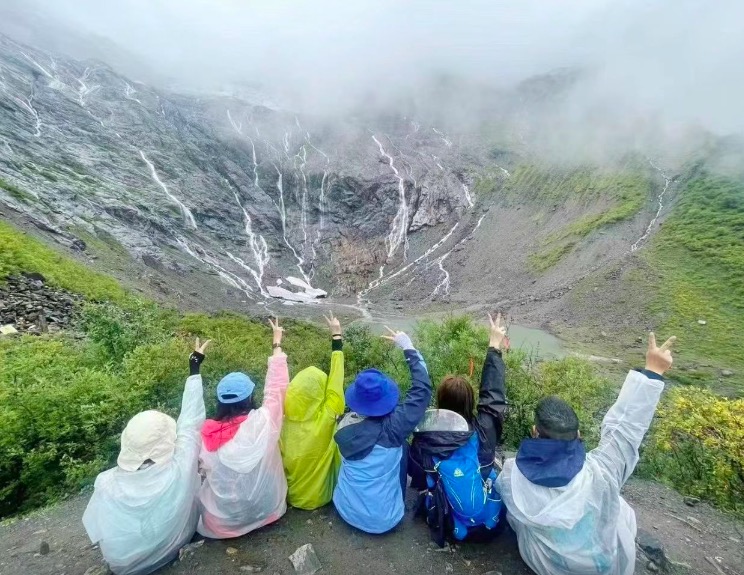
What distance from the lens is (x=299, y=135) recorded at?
125688 mm

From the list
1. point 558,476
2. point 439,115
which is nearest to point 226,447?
point 558,476

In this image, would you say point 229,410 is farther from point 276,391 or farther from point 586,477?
point 586,477

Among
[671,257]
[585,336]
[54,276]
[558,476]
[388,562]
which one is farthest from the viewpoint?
[671,257]

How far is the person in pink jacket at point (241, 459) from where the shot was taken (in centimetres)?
511

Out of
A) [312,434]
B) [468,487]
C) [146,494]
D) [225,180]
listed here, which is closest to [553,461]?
[468,487]

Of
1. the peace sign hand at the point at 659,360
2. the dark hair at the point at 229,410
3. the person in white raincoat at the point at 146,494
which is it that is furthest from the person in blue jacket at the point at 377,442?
the peace sign hand at the point at 659,360

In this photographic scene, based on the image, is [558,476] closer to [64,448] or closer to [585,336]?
[64,448]

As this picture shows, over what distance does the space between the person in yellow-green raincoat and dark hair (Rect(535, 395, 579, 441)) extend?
2599 millimetres

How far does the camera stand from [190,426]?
525 centimetres

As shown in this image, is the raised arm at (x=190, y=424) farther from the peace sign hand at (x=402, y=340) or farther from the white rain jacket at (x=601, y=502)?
the white rain jacket at (x=601, y=502)

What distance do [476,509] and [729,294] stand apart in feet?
205

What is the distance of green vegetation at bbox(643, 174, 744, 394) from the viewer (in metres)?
42.1

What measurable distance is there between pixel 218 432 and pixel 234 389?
534 mm

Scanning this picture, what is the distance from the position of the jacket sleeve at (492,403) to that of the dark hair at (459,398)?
17 centimetres
